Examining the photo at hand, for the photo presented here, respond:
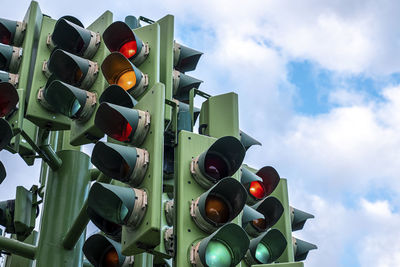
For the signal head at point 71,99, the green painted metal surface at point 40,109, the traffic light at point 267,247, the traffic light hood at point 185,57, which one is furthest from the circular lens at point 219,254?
the traffic light hood at point 185,57

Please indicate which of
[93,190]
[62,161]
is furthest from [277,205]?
[62,161]

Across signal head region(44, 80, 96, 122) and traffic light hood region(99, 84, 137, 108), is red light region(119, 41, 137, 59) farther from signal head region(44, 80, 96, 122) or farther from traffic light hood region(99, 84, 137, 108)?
traffic light hood region(99, 84, 137, 108)

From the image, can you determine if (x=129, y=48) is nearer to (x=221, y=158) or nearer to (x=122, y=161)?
(x=122, y=161)

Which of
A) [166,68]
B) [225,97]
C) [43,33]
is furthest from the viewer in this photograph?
[43,33]

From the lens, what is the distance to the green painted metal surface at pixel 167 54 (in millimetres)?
6918

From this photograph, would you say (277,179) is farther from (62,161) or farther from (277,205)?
(62,161)

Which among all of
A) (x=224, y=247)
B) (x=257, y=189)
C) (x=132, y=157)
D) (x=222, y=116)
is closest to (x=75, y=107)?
(x=222, y=116)

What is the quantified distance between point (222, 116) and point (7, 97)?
1.97 meters

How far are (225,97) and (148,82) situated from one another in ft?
2.56

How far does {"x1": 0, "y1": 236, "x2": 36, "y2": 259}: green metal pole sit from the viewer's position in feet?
24.5

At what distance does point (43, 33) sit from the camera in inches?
320

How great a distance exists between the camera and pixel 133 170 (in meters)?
4.81

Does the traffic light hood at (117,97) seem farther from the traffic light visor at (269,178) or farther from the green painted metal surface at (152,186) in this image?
the traffic light visor at (269,178)

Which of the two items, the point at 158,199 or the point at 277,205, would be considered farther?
the point at 277,205
